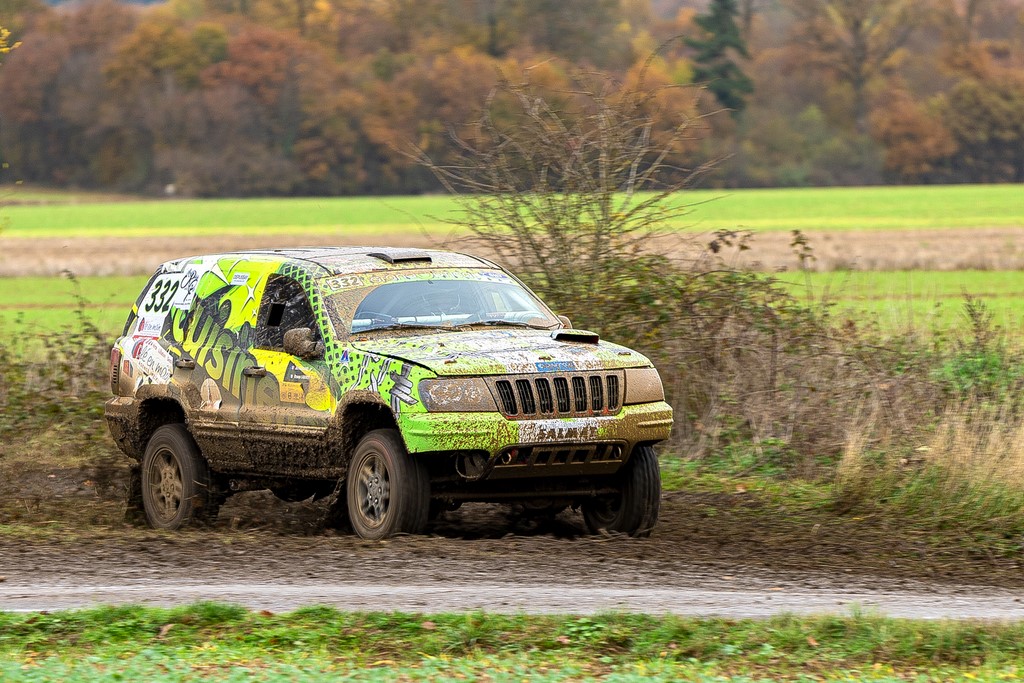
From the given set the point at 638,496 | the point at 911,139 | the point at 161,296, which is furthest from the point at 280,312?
the point at 911,139

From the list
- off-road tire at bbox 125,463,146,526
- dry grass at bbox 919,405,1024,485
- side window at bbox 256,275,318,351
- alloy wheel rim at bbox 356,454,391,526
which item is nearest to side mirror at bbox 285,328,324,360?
side window at bbox 256,275,318,351

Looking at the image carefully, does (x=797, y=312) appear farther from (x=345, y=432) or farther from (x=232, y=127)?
(x=232, y=127)


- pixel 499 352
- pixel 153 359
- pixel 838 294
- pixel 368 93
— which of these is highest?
pixel 368 93

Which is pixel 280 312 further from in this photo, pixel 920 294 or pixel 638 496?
pixel 920 294

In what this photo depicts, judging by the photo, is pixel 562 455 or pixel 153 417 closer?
pixel 562 455

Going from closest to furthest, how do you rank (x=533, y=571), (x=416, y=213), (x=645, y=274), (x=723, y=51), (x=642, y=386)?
1. (x=533, y=571)
2. (x=642, y=386)
3. (x=645, y=274)
4. (x=416, y=213)
5. (x=723, y=51)

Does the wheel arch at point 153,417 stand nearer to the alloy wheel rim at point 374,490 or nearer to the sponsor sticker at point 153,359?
the sponsor sticker at point 153,359

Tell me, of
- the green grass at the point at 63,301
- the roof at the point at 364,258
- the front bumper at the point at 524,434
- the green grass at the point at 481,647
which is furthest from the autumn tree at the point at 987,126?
the green grass at the point at 481,647

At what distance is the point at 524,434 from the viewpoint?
952 cm

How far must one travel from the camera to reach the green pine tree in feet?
345

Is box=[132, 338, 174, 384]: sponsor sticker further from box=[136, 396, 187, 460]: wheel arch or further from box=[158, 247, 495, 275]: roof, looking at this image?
box=[158, 247, 495, 275]: roof

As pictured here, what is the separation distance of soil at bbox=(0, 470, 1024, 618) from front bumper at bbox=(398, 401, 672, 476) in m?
0.58

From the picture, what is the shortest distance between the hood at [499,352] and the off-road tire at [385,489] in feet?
1.88

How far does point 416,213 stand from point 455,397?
65.4m
